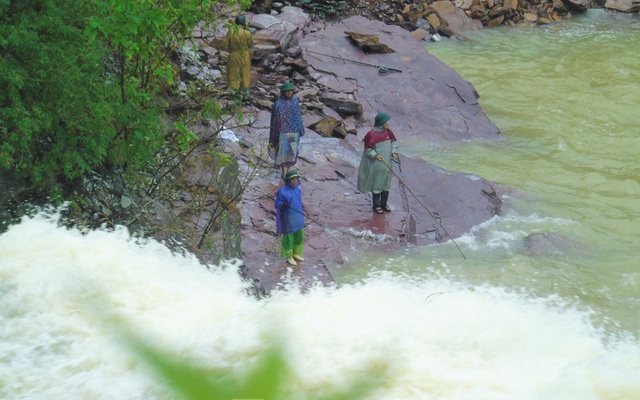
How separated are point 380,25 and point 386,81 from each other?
9.22ft

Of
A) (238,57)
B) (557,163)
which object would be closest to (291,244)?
(238,57)

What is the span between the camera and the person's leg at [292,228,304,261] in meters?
7.58

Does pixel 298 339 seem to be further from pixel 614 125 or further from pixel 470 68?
pixel 470 68

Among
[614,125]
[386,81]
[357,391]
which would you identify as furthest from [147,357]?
[614,125]

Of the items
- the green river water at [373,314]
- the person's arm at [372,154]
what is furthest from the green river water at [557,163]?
the person's arm at [372,154]

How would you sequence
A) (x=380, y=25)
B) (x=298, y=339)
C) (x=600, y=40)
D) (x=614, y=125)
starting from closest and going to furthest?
(x=298, y=339)
(x=614, y=125)
(x=380, y=25)
(x=600, y=40)

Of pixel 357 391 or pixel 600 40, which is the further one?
pixel 600 40

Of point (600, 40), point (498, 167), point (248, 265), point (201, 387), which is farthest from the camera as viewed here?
point (600, 40)

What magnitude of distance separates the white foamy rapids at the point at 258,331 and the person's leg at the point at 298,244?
0.54 meters

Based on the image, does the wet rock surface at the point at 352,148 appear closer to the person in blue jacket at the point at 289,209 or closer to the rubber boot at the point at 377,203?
the rubber boot at the point at 377,203

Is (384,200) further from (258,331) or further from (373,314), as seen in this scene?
(258,331)

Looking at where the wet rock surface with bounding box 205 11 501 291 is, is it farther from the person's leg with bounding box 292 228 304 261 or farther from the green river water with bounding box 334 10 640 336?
the green river water with bounding box 334 10 640 336

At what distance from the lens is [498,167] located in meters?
11.8

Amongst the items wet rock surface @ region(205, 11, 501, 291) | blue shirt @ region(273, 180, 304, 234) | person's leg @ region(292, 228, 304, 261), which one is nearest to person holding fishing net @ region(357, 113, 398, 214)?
wet rock surface @ region(205, 11, 501, 291)
